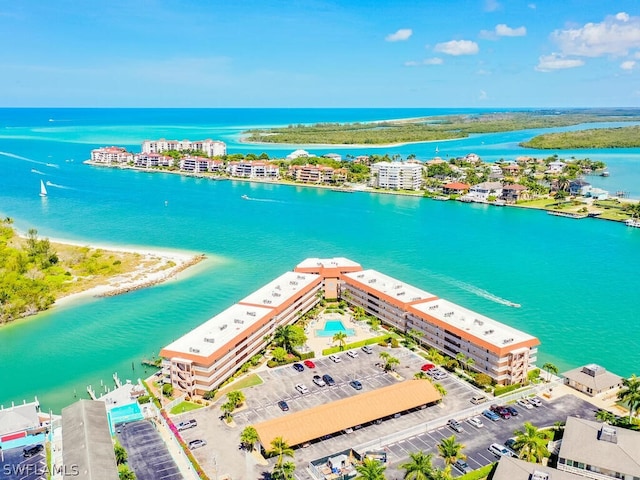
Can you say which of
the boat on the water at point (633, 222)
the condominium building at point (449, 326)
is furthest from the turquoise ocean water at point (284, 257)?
the condominium building at point (449, 326)

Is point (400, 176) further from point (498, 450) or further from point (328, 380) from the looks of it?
point (498, 450)

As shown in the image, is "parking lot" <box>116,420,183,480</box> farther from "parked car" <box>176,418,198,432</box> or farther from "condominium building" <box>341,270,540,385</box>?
"condominium building" <box>341,270,540,385</box>

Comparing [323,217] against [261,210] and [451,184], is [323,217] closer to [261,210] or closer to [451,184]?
[261,210]

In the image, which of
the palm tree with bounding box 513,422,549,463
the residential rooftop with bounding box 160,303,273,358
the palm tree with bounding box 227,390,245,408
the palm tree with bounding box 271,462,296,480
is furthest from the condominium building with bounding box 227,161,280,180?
the palm tree with bounding box 513,422,549,463

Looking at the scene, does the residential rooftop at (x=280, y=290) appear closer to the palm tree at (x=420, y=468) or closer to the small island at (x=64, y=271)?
the small island at (x=64, y=271)

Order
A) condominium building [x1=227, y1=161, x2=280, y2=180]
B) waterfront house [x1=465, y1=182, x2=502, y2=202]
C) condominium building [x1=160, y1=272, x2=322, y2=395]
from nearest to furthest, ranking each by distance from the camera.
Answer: condominium building [x1=160, y1=272, x2=322, y2=395]
waterfront house [x1=465, y1=182, x2=502, y2=202]
condominium building [x1=227, y1=161, x2=280, y2=180]
